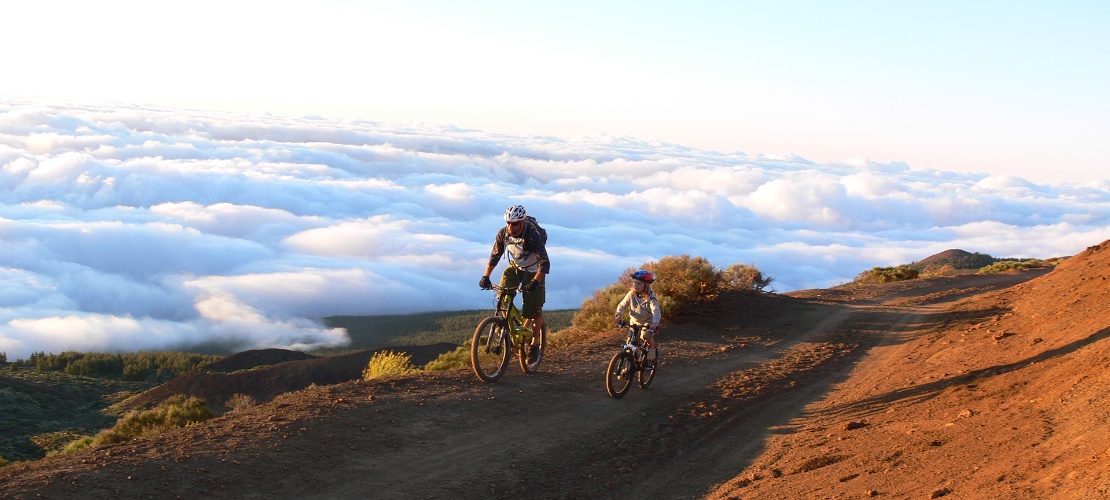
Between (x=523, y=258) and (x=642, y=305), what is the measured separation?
5.08ft

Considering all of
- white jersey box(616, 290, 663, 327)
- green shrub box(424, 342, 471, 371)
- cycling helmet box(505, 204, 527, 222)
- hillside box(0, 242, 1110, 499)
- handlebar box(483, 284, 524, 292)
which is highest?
cycling helmet box(505, 204, 527, 222)

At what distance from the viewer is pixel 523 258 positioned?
10.1 metres

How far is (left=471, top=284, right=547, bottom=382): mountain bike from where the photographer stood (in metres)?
10.1

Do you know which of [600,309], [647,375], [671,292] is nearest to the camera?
[647,375]

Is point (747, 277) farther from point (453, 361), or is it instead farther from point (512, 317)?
point (512, 317)

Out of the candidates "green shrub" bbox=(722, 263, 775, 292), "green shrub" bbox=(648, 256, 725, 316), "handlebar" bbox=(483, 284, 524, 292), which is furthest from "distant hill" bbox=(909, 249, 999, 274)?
"handlebar" bbox=(483, 284, 524, 292)

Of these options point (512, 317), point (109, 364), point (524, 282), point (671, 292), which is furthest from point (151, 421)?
point (109, 364)

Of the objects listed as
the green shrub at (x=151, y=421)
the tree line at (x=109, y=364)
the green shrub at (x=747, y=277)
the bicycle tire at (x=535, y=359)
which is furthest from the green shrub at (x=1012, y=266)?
the tree line at (x=109, y=364)

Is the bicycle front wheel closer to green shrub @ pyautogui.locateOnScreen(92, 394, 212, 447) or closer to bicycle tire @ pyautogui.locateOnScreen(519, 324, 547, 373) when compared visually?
bicycle tire @ pyautogui.locateOnScreen(519, 324, 547, 373)

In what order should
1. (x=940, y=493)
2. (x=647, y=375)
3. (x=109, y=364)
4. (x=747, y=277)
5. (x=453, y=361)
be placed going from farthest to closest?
(x=109, y=364) < (x=747, y=277) < (x=453, y=361) < (x=647, y=375) < (x=940, y=493)

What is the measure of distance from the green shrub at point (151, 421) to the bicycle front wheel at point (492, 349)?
11.3 feet

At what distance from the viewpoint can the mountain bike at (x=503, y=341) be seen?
10133 millimetres

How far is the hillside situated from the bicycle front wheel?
0.56 feet

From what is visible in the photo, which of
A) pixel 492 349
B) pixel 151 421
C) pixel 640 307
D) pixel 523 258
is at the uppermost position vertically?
pixel 523 258
